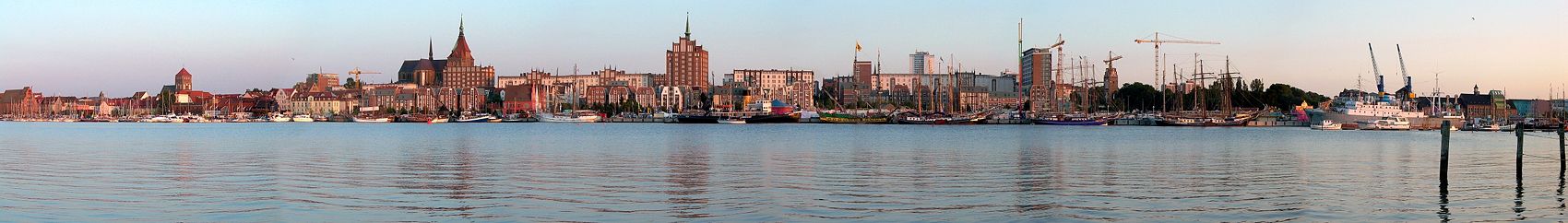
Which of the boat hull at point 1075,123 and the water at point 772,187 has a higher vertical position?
the boat hull at point 1075,123

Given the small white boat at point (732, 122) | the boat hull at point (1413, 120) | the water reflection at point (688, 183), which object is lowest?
the water reflection at point (688, 183)

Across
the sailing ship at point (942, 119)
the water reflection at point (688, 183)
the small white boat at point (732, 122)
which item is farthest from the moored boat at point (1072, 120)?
the water reflection at point (688, 183)

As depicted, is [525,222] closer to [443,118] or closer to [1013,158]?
[1013,158]

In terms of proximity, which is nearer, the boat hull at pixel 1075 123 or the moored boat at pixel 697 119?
the boat hull at pixel 1075 123

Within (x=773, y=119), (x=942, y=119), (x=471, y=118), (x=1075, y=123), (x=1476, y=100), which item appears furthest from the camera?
(x=1476, y=100)

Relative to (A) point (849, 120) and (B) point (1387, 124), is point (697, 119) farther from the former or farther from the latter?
(B) point (1387, 124)

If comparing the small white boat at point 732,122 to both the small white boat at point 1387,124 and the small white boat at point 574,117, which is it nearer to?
the small white boat at point 574,117

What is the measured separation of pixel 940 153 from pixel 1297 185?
20453 millimetres

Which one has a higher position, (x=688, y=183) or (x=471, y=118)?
(x=471, y=118)

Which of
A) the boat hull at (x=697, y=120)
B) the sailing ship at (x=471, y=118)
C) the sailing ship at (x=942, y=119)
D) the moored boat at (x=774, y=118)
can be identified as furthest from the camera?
the sailing ship at (x=471, y=118)

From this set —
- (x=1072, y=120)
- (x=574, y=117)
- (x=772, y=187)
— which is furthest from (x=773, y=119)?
(x=772, y=187)

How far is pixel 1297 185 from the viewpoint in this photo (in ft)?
99.3

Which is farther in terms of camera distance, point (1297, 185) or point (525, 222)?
point (1297, 185)

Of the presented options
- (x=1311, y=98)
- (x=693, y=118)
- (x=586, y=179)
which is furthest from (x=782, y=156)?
(x=1311, y=98)
